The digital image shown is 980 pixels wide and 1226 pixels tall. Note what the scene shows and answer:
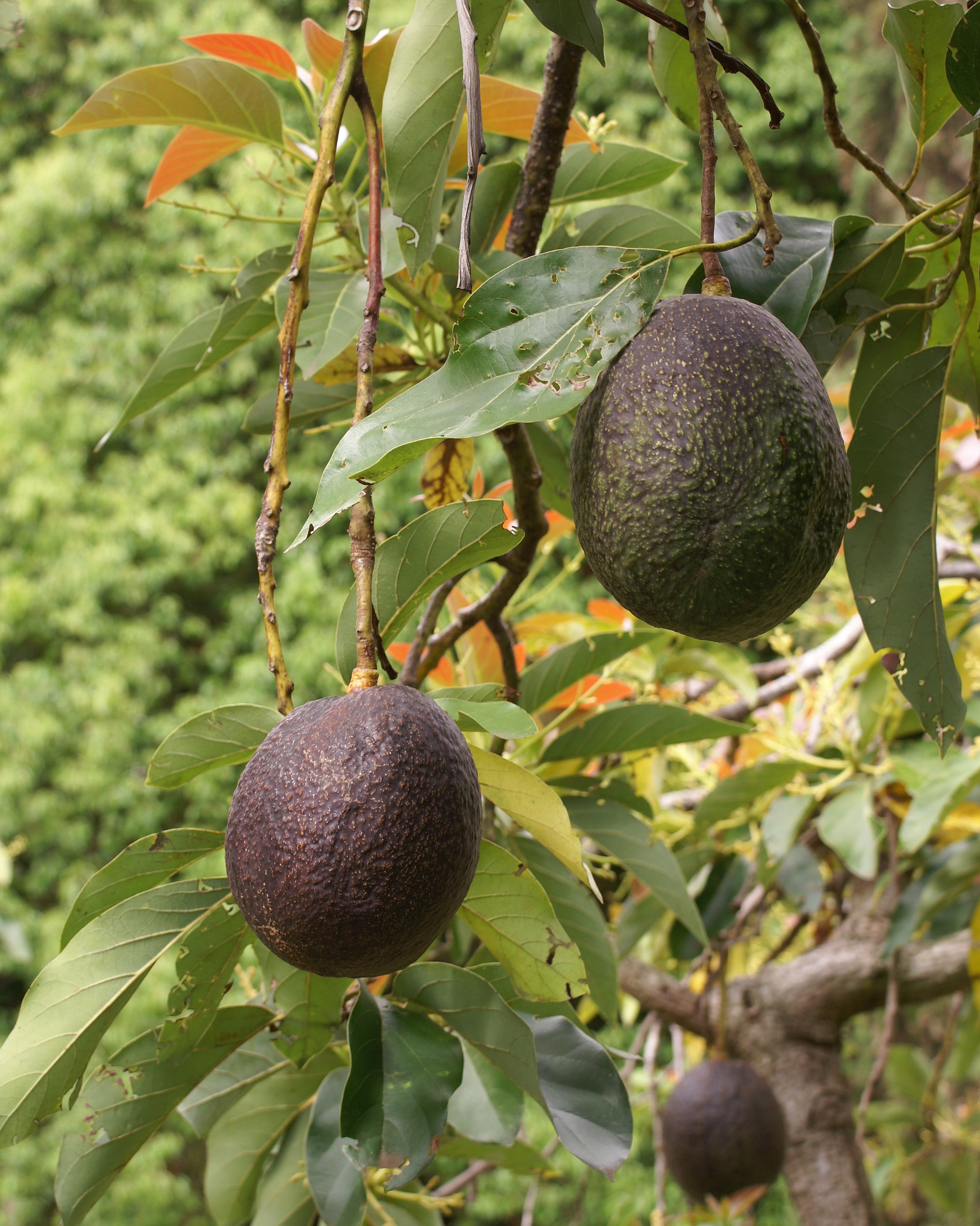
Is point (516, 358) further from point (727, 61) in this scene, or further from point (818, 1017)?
point (818, 1017)

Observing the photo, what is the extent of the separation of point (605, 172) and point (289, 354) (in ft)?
1.28

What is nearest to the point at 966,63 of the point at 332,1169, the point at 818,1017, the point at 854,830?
the point at 332,1169

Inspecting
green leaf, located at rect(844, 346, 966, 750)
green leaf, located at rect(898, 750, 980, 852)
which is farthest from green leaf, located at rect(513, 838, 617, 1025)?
green leaf, located at rect(898, 750, 980, 852)

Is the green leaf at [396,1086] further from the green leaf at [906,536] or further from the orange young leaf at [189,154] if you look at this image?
the orange young leaf at [189,154]

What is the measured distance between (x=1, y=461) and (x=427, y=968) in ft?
20.0

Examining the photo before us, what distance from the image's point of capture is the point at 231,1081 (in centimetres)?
62

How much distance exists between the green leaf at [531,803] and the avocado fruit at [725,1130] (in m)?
0.80

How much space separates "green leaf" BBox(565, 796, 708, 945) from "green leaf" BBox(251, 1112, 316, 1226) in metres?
0.28

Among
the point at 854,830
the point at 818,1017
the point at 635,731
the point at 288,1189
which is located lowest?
the point at 818,1017

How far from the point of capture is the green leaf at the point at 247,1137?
620mm

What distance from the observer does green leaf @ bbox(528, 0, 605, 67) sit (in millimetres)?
423

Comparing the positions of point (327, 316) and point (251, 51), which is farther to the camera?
point (251, 51)

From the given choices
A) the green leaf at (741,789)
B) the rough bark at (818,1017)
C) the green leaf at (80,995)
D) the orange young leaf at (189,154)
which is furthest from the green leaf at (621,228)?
Answer: the rough bark at (818,1017)

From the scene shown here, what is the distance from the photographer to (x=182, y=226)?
6.43 meters
